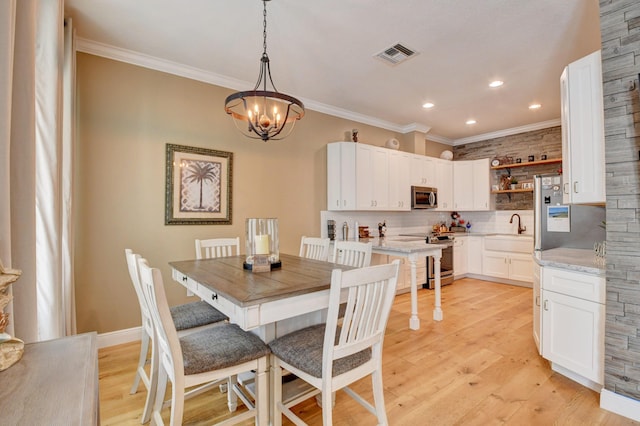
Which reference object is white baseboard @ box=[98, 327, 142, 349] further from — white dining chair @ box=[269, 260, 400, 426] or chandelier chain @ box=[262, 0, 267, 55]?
chandelier chain @ box=[262, 0, 267, 55]

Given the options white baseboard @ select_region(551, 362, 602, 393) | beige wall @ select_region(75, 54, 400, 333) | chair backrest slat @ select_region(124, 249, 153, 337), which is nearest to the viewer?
chair backrest slat @ select_region(124, 249, 153, 337)

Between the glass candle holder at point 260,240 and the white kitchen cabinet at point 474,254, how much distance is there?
473cm

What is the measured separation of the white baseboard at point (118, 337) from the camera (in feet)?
9.14

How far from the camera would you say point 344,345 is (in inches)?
57.6

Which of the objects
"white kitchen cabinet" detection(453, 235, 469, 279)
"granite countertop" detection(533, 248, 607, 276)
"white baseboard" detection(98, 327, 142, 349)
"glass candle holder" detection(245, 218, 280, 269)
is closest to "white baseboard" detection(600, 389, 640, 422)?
"granite countertop" detection(533, 248, 607, 276)

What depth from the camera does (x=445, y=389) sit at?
2166 mm

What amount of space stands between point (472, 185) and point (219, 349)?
556 cm

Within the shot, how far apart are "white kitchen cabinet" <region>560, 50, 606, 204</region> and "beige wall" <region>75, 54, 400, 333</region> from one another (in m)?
2.98

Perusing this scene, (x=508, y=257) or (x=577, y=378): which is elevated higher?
(x=508, y=257)

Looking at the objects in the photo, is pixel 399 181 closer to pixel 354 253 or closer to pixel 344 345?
pixel 354 253

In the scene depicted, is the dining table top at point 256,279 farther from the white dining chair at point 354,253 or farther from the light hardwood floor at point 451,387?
the light hardwood floor at point 451,387

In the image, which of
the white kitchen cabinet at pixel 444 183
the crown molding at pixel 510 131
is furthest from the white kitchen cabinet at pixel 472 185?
the crown molding at pixel 510 131

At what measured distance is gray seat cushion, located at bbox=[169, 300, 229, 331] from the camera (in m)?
1.98

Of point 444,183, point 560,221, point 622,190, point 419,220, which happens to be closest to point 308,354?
point 622,190
